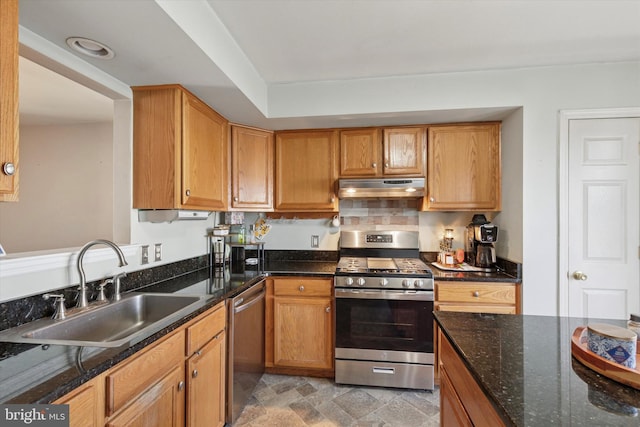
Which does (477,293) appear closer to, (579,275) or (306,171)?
(579,275)

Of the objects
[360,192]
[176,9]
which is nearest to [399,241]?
[360,192]

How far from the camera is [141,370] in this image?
1062 mm

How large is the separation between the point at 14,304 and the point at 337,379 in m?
2.00

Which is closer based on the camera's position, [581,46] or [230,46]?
[230,46]

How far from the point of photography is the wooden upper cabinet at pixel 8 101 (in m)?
0.86

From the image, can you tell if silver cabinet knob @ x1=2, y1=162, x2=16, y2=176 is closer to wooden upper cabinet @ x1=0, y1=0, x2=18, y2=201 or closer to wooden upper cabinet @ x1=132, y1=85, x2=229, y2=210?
wooden upper cabinet @ x1=0, y1=0, x2=18, y2=201

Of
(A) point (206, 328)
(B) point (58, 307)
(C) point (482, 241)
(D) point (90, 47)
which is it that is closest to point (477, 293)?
(C) point (482, 241)

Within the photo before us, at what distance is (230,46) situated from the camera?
1.70m

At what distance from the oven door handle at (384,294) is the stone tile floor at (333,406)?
0.73 metres

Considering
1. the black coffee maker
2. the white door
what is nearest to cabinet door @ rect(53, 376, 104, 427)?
the black coffee maker

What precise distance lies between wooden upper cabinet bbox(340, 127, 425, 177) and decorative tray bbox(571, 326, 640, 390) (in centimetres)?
177

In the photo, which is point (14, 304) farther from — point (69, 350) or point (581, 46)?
point (581, 46)

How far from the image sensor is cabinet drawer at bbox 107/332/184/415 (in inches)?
36.8

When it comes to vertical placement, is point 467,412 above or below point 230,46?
below
